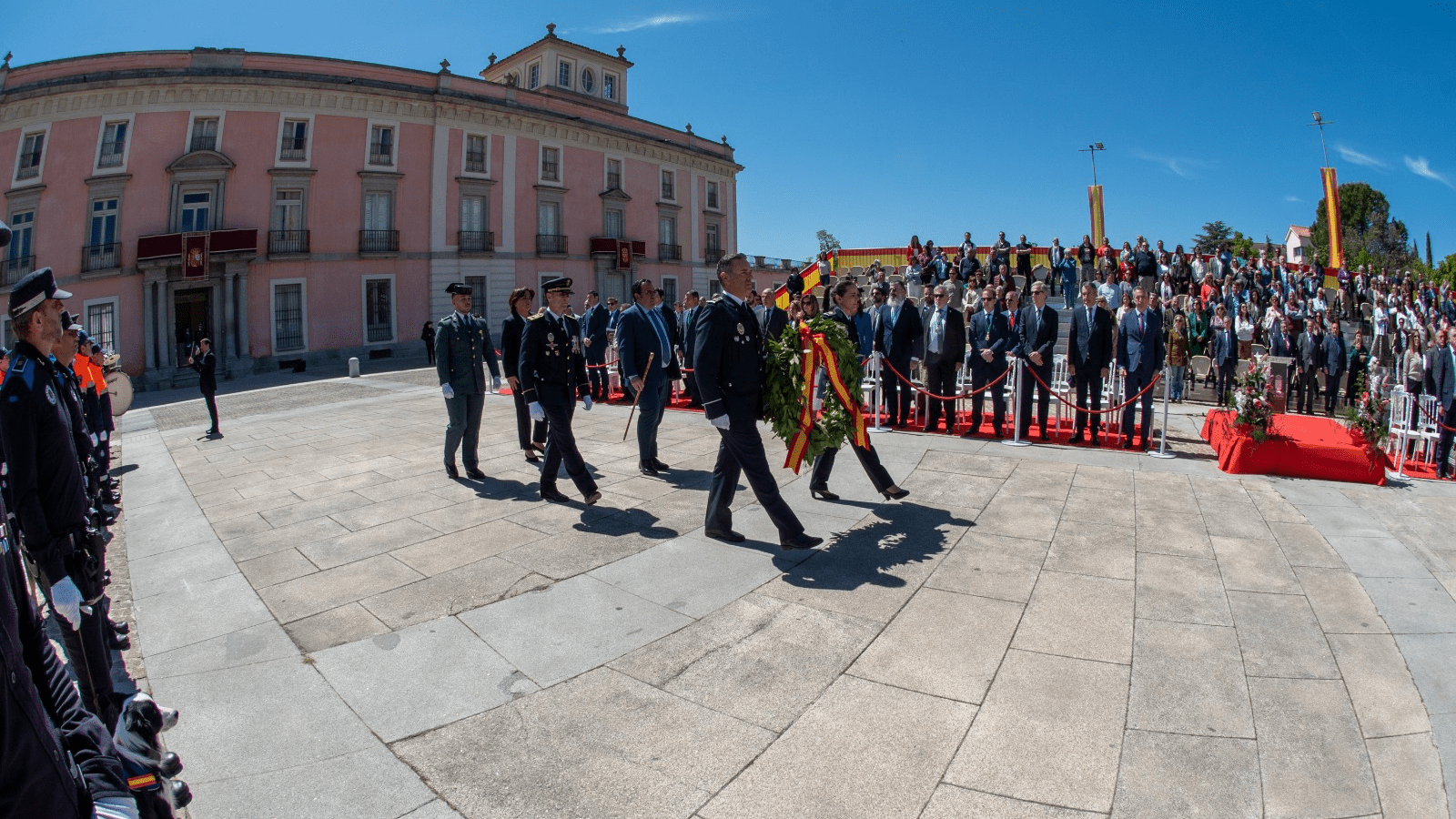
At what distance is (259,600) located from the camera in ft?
16.3

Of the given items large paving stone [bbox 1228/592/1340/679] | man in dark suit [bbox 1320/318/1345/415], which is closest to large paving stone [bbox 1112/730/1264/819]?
large paving stone [bbox 1228/592/1340/679]

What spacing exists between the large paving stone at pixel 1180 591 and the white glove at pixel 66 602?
5297 mm

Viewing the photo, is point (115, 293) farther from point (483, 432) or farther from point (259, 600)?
point (259, 600)

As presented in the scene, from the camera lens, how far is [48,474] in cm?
316

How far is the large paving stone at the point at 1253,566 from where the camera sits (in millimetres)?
5020

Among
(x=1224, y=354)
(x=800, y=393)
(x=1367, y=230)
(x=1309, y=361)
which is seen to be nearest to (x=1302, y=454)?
(x=800, y=393)

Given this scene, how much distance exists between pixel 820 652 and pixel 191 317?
32.7 meters

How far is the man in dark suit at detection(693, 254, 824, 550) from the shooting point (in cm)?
570

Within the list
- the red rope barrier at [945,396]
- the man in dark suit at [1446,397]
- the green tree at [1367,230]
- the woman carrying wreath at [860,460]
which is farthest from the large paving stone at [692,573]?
the green tree at [1367,230]

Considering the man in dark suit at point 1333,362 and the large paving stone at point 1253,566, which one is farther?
the man in dark suit at point 1333,362

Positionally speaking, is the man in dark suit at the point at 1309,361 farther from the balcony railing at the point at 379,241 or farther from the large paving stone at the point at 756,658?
the balcony railing at the point at 379,241

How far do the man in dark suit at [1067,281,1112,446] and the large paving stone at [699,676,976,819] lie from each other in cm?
712

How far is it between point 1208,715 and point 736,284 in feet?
13.0

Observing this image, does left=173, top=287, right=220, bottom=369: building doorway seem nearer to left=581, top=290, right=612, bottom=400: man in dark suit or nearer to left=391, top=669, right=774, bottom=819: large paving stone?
left=581, top=290, right=612, bottom=400: man in dark suit
